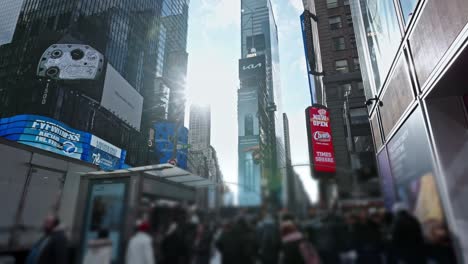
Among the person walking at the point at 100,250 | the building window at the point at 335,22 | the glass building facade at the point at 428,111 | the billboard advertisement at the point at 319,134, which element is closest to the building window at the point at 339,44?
the building window at the point at 335,22

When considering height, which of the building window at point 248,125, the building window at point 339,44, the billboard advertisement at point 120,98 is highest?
the building window at point 248,125

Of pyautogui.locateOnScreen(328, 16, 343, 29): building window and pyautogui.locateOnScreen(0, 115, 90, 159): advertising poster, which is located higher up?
pyautogui.locateOnScreen(328, 16, 343, 29): building window

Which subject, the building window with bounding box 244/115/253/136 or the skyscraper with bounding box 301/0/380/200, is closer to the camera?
the skyscraper with bounding box 301/0/380/200

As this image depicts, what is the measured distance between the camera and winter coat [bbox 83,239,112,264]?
237cm

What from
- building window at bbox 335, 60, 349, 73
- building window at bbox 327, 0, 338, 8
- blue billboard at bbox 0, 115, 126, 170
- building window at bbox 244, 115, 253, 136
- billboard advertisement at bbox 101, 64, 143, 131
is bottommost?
blue billboard at bbox 0, 115, 126, 170

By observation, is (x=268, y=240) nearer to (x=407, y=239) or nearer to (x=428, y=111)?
(x=407, y=239)

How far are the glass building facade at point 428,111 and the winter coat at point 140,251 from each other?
2416 millimetres

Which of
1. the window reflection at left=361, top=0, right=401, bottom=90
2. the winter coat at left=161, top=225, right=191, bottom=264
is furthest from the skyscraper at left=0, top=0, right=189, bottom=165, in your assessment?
the window reflection at left=361, top=0, right=401, bottom=90

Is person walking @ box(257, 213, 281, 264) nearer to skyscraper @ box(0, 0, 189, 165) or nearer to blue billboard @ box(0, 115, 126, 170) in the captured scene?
skyscraper @ box(0, 0, 189, 165)

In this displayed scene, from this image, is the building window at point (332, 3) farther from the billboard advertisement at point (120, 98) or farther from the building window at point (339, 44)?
the billboard advertisement at point (120, 98)

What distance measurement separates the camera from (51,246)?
2.33m

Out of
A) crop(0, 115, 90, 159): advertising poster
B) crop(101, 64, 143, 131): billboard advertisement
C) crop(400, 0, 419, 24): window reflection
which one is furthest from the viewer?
crop(101, 64, 143, 131): billboard advertisement

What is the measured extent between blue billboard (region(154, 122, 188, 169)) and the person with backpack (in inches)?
1808

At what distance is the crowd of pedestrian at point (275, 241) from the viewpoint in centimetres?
230
